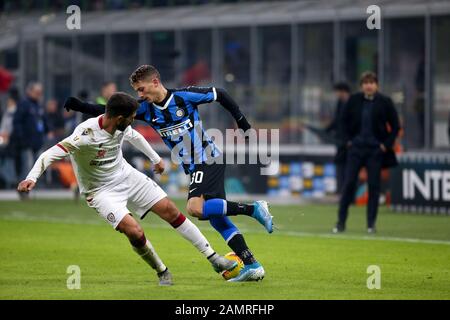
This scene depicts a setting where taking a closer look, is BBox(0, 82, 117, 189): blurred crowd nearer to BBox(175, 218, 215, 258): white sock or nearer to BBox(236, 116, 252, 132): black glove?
BBox(236, 116, 252, 132): black glove

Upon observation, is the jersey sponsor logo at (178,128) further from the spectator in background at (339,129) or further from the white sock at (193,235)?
the spectator in background at (339,129)

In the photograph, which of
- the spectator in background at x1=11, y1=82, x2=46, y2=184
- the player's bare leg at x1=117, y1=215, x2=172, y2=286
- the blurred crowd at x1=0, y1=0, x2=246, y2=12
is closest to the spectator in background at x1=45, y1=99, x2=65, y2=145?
the spectator in background at x1=11, y1=82, x2=46, y2=184

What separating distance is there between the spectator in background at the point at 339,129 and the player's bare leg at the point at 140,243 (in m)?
7.21

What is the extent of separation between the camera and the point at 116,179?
11.4 meters

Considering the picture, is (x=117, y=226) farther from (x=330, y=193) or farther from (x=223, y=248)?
(x=330, y=193)

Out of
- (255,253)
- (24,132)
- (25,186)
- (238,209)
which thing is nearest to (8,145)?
(24,132)

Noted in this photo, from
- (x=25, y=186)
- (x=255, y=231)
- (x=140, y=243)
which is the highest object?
(x=25, y=186)

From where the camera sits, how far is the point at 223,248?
15.2 metres

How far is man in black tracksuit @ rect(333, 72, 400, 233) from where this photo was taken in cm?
1744

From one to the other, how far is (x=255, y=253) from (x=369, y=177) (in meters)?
3.58

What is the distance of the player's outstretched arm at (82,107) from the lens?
37.2 feet

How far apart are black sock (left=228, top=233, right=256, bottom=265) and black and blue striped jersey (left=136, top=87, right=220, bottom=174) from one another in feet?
2.67

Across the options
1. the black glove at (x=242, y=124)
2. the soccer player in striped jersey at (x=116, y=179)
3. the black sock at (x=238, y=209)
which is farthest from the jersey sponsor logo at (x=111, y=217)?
the black glove at (x=242, y=124)

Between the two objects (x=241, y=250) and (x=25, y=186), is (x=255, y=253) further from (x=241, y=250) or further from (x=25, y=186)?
(x=25, y=186)
